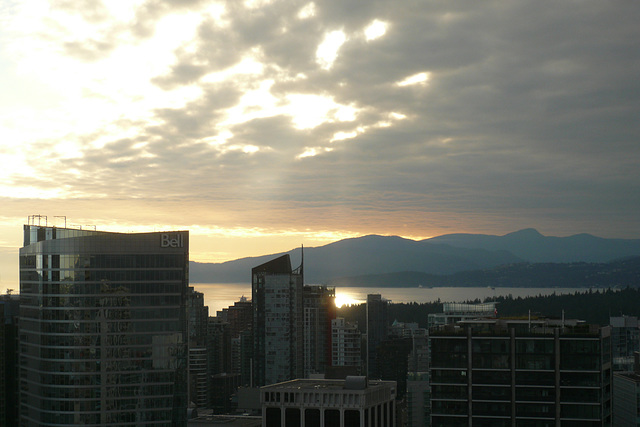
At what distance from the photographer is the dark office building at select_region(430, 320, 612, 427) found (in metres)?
70.2

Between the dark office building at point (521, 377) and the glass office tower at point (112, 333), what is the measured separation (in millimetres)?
30272

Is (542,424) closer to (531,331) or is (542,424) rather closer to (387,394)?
(531,331)

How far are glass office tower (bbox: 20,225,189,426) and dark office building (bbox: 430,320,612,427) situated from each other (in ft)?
99.3

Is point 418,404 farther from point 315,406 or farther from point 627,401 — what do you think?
point 315,406

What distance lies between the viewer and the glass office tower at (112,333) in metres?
86.9

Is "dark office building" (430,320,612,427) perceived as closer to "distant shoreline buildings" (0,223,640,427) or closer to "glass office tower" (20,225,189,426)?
"distant shoreline buildings" (0,223,640,427)

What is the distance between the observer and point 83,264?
89688mm

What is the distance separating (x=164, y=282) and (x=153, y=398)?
12242 mm

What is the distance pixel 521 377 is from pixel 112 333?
43.1 metres

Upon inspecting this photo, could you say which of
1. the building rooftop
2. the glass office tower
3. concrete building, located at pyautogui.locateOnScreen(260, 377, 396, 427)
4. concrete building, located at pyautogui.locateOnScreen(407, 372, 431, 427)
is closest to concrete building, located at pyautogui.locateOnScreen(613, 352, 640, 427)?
concrete building, located at pyautogui.locateOnScreen(407, 372, 431, 427)

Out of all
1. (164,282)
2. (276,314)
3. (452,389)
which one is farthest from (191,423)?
(276,314)

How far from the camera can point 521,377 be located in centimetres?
7150

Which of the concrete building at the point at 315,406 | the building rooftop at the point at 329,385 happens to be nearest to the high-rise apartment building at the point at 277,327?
the building rooftop at the point at 329,385

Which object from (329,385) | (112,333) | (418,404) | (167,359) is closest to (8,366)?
(112,333)
